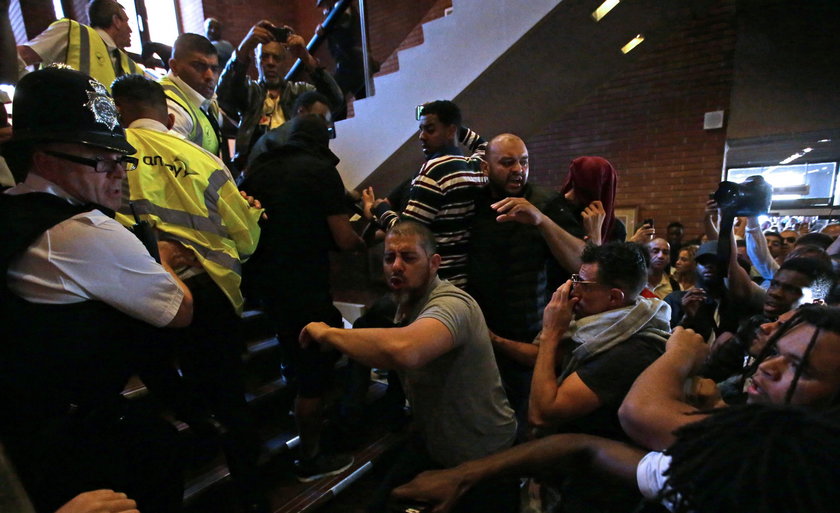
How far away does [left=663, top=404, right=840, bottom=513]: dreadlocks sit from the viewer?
64 centimetres

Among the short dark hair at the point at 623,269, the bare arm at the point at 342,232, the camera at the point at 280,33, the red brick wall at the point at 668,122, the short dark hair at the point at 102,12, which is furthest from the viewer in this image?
the red brick wall at the point at 668,122

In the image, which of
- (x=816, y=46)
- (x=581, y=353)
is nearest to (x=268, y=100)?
(x=581, y=353)

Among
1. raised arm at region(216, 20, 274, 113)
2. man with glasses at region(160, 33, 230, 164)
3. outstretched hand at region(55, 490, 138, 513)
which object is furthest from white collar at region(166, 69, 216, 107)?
outstretched hand at region(55, 490, 138, 513)

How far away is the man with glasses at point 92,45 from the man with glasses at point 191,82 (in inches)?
10.3

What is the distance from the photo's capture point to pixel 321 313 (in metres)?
1.81

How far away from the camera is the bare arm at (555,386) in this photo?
4.03 feet

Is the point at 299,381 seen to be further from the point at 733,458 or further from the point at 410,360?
the point at 733,458

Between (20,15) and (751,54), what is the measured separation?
31.1ft

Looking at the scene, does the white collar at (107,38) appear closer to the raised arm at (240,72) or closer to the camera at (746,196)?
the raised arm at (240,72)

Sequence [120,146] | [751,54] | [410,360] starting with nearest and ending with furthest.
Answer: [120,146] < [410,360] < [751,54]

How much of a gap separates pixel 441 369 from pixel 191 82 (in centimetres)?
186

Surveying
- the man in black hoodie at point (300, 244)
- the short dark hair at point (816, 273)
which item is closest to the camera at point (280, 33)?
the man in black hoodie at point (300, 244)

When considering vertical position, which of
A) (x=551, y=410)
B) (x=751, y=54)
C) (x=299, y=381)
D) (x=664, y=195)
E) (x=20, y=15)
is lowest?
(x=299, y=381)

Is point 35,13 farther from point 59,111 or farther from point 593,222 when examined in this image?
point 593,222
